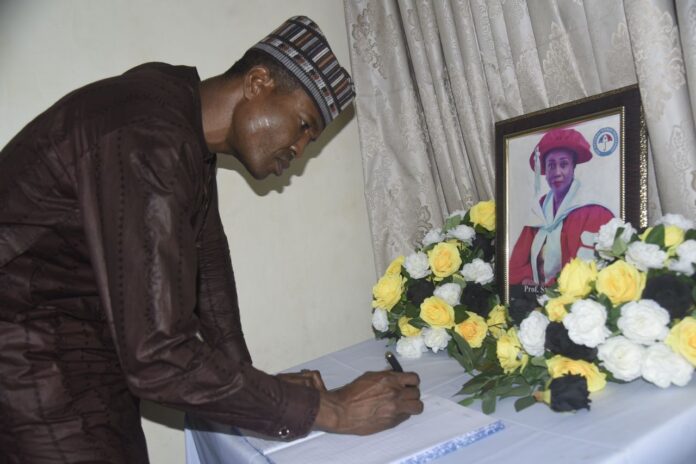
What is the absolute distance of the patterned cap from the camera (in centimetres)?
118

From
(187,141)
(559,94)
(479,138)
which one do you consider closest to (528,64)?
(559,94)

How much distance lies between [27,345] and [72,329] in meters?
0.08

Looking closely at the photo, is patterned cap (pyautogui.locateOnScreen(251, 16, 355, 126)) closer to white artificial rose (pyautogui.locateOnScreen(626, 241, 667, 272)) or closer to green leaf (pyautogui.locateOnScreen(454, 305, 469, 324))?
green leaf (pyautogui.locateOnScreen(454, 305, 469, 324))

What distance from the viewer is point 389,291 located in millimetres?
1503

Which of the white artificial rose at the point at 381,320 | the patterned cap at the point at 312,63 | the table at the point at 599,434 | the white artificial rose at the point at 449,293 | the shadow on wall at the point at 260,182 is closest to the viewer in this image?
the table at the point at 599,434

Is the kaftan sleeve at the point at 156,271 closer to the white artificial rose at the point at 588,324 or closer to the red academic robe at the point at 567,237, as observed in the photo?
the white artificial rose at the point at 588,324

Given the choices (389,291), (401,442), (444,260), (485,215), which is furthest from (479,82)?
(401,442)

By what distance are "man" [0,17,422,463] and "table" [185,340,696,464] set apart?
0.17 meters

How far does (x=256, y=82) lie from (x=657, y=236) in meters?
0.82

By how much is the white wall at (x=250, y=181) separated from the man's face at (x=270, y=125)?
2.33 feet

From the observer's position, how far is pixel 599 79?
139 centimetres

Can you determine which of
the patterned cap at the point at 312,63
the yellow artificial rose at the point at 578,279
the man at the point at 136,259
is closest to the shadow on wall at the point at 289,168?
the man at the point at 136,259

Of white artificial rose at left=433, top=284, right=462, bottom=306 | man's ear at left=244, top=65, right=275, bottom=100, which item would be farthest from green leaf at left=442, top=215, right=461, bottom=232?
man's ear at left=244, top=65, right=275, bottom=100

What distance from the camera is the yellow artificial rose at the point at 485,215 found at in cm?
157
